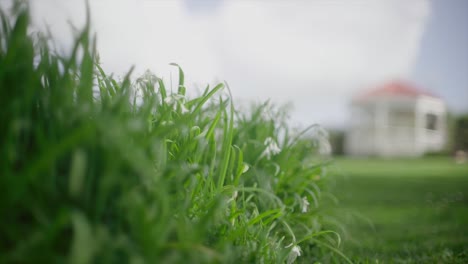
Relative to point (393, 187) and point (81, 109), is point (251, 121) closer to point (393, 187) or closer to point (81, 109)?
point (81, 109)

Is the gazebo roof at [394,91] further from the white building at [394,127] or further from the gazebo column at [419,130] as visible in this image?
the gazebo column at [419,130]

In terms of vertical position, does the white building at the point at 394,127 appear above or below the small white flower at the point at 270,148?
above

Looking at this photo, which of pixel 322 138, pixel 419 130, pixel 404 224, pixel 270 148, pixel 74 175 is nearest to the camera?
pixel 74 175

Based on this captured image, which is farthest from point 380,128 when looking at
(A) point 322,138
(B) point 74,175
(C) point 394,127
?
(B) point 74,175

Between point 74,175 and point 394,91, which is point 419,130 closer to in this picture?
point 394,91

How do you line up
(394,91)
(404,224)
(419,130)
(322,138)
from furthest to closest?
(394,91) → (419,130) → (404,224) → (322,138)

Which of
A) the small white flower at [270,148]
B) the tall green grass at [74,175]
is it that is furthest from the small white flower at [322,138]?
the tall green grass at [74,175]

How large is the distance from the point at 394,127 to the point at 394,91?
6.48 ft

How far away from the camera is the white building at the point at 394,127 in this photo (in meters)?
20.3

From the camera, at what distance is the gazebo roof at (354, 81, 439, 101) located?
20.7 metres

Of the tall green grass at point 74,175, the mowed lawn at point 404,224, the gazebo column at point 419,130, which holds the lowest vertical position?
the mowed lawn at point 404,224

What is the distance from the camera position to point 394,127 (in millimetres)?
20328

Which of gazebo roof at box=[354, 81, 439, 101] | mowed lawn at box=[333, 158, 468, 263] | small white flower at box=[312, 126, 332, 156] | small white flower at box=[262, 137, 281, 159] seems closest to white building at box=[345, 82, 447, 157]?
gazebo roof at box=[354, 81, 439, 101]

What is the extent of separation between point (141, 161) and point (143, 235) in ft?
0.57
